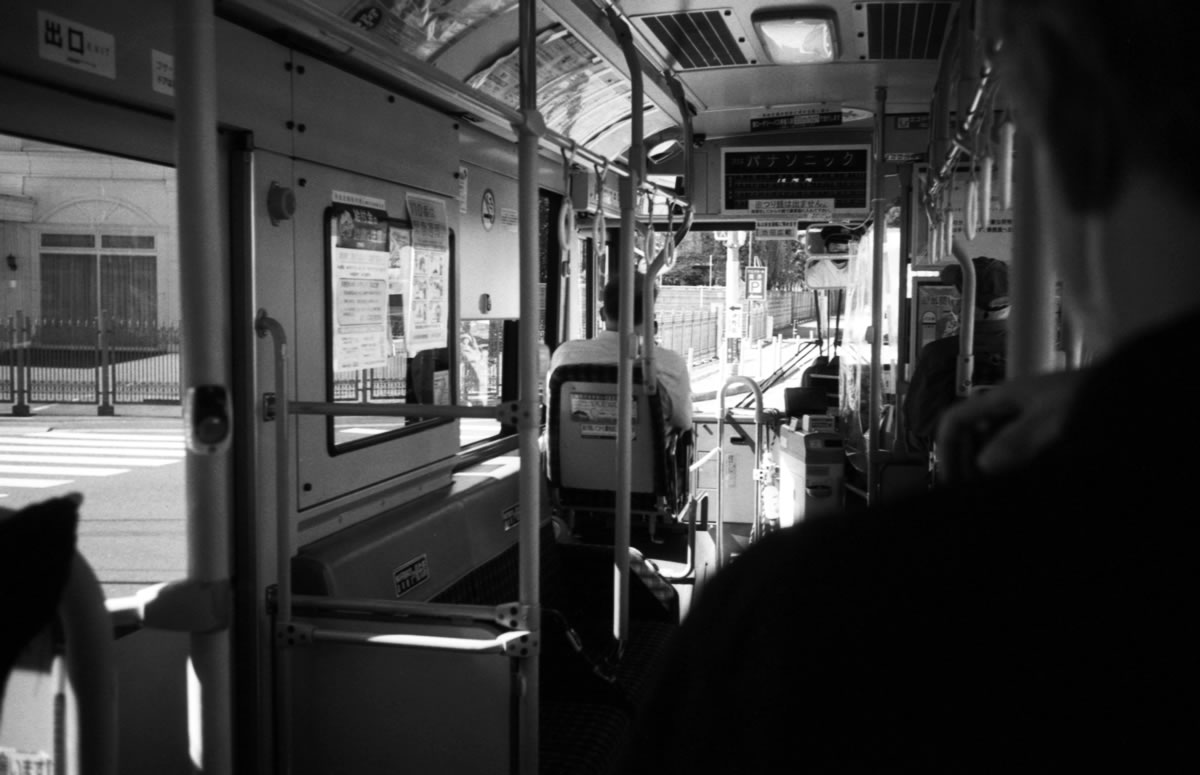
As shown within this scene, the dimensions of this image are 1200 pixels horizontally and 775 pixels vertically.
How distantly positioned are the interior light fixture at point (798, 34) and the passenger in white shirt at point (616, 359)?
4.83ft

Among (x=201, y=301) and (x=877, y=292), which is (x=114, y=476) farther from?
(x=877, y=292)

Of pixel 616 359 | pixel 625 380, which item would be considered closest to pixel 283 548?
pixel 625 380

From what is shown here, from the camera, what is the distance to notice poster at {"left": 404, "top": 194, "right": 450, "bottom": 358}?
407 cm

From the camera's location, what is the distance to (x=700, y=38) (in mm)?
4508

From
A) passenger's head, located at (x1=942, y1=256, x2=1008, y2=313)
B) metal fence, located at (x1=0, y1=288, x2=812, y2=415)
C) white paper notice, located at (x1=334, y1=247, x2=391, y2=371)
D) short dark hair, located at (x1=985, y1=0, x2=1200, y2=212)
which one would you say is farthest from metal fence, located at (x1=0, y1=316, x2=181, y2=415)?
passenger's head, located at (x1=942, y1=256, x2=1008, y2=313)

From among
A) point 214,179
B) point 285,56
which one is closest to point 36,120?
point 214,179

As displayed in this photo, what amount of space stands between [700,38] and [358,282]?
1.87 meters

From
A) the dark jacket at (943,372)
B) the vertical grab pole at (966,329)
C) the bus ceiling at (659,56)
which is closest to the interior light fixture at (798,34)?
the bus ceiling at (659,56)

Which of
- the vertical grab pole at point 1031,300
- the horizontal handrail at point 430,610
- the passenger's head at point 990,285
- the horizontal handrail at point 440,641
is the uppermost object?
the passenger's head at point 990,285

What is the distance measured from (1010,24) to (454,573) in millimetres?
3524

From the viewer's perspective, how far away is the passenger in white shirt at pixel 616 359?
18.2ft

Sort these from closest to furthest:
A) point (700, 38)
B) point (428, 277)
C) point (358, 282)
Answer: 1. point (358, 282)
2. point (428, 277)
3. point (700, 38)

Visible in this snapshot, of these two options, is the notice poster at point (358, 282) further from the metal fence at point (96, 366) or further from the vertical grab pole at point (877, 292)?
the vertical grab pole at point (877, 292)

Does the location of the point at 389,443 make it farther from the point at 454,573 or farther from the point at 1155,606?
the point at 1155,606
